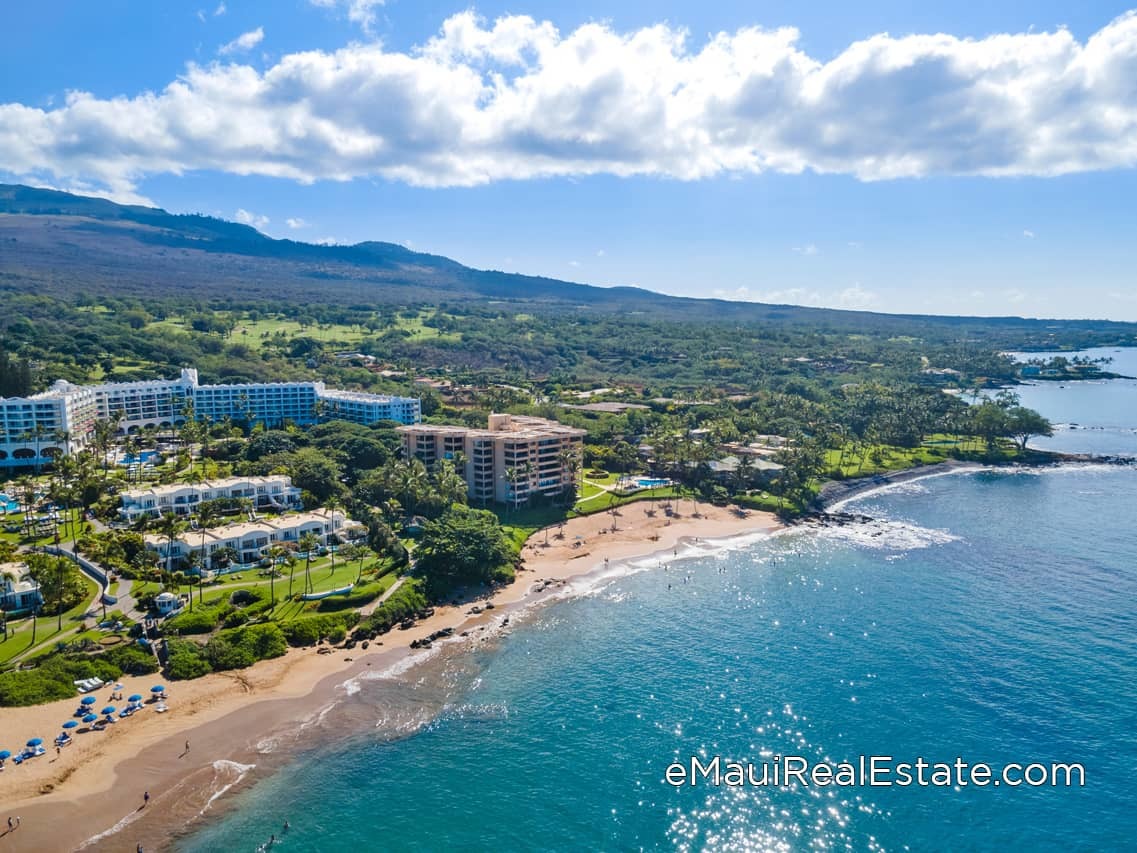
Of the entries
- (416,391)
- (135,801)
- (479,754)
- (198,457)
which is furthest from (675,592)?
(416,391)

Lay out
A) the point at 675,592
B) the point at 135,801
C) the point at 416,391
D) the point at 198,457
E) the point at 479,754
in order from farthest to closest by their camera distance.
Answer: the point at 416,391
the point at 198,457
the point at 675,592
the point at 479,754
the point at 135,801

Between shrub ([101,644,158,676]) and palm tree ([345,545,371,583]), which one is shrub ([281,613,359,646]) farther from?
palm tree ([345,545,371,583])

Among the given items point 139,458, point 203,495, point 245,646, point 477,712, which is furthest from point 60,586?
point 139,458

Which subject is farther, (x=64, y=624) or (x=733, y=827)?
(x=64, y=624)

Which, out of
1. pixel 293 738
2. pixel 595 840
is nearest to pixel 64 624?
pixel 293 738

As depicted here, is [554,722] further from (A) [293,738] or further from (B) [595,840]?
(A) [293,738]

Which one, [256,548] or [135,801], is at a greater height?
[256,548]

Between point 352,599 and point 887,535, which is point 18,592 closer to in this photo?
point 352,599

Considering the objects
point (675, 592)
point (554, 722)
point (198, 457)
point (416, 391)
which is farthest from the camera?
point (416, 391)
